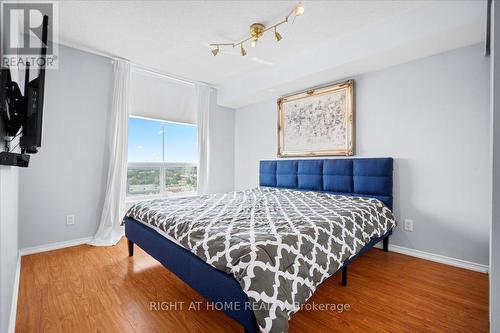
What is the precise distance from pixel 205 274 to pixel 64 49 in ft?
11.1

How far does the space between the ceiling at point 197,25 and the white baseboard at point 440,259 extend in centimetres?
263

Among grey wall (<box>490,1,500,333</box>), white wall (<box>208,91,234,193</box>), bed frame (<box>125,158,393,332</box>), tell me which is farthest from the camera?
white wall (<box>208,91,234,193</box>)

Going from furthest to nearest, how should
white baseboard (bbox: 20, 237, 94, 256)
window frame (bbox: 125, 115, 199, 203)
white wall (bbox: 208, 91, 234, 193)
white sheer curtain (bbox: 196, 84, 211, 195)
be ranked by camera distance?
white wall (bbox: 208, 91, 234, 193), white sheer curtain (bbox: 196, 84, 211, 195), window frame (bbox: 125, 115, 199, 203), white baseboard (bbox: 20, 237, 94, 256)

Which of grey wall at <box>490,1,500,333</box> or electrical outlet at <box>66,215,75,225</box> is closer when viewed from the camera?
grey wall at <box>490,1,500,333</box>

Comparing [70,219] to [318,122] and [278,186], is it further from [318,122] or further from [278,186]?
[318,122]

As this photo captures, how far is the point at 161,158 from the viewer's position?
13.1ft

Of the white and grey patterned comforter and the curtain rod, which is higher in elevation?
the curtain rod

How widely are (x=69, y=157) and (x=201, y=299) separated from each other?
8.39ft

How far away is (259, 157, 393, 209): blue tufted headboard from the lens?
2.79 m

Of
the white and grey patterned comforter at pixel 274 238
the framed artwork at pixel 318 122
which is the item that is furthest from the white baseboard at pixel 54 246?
the framed artwork at pixel 318 122

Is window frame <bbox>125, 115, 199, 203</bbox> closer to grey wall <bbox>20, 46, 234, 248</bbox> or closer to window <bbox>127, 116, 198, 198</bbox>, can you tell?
window <bbox>127, 116, 198, 198</bbox>

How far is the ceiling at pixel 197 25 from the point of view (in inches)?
87.8

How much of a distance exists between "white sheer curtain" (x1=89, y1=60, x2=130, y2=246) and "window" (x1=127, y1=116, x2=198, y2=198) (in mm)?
Result: 277

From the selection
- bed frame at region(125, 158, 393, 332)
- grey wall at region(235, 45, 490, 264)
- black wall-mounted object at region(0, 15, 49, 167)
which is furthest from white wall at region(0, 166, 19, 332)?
grey wall at region(235, 45, 490, 264)
